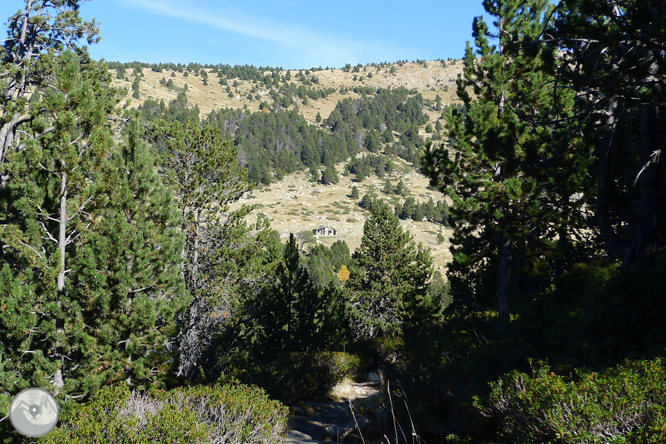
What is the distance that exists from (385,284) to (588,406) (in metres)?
22.1

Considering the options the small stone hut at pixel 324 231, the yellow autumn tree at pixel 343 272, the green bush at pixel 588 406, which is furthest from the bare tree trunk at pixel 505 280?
the small stone hut at pixel 324 231

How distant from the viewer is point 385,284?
2542cm

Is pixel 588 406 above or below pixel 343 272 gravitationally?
above

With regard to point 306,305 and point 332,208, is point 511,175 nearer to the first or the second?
point 306,305

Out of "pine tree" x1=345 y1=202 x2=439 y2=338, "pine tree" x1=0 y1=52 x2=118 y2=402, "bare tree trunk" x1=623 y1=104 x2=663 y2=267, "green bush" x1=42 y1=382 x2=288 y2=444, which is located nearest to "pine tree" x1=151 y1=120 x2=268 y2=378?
"pine tree" x1=0 y1=52 x2=118 y2=402

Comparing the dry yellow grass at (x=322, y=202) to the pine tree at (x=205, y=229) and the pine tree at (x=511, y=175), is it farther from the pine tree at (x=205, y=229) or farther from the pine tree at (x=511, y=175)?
the pine tree at (x=511, y=175)

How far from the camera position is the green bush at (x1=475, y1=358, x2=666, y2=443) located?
3.21 meters

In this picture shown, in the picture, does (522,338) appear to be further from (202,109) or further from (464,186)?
(202,109)

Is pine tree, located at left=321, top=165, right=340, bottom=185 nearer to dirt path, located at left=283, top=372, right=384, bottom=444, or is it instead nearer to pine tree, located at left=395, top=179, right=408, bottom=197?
pine tree, located at left=395, top=179, right=408, bottom=197

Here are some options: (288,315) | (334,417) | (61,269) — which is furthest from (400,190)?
(61,269)

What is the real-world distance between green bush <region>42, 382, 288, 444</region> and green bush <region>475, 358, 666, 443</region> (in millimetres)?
3629

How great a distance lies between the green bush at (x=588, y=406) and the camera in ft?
10.5

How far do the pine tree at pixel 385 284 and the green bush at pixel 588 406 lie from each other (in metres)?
20.7

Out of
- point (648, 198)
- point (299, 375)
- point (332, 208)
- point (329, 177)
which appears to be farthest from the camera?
point (329, 177)
